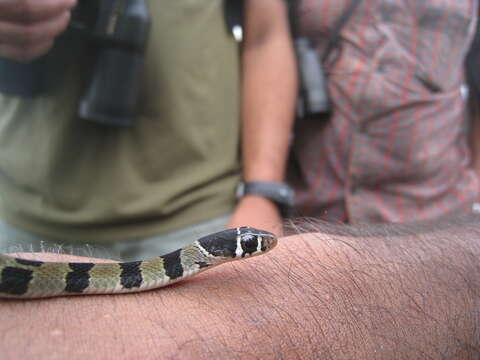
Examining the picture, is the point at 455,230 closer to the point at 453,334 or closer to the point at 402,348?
the point at 453,334

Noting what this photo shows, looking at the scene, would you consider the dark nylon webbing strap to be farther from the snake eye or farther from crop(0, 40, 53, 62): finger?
the snake eye

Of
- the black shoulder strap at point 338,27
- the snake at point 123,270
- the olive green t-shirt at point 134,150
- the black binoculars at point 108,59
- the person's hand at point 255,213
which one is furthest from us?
the black shoulder strap at point 338,27

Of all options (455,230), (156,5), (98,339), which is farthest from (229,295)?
(156,5)

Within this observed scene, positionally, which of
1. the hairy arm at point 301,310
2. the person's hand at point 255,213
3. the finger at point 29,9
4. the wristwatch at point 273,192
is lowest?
the person's hand at point 255,213

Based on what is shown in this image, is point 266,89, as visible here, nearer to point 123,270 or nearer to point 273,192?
point 273,192

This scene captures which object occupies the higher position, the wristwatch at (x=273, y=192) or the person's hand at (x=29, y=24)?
the person's hand at (x=29, y=24)

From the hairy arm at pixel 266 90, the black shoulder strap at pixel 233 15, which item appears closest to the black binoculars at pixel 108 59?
the black shoulder strap at pixel 233 15

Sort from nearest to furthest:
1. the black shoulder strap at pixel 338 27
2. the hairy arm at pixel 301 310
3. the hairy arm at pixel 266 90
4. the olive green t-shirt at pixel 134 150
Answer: the hairy arm at pixel 301 310 → the olive green t-shirt at pixel 134 150 → the black shoulder strap at pixel 338 27 → the hairy arm at pixel 266 90

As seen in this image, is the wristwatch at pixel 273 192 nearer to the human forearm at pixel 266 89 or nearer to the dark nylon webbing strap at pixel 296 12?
the human forearm at pixel 266 89
